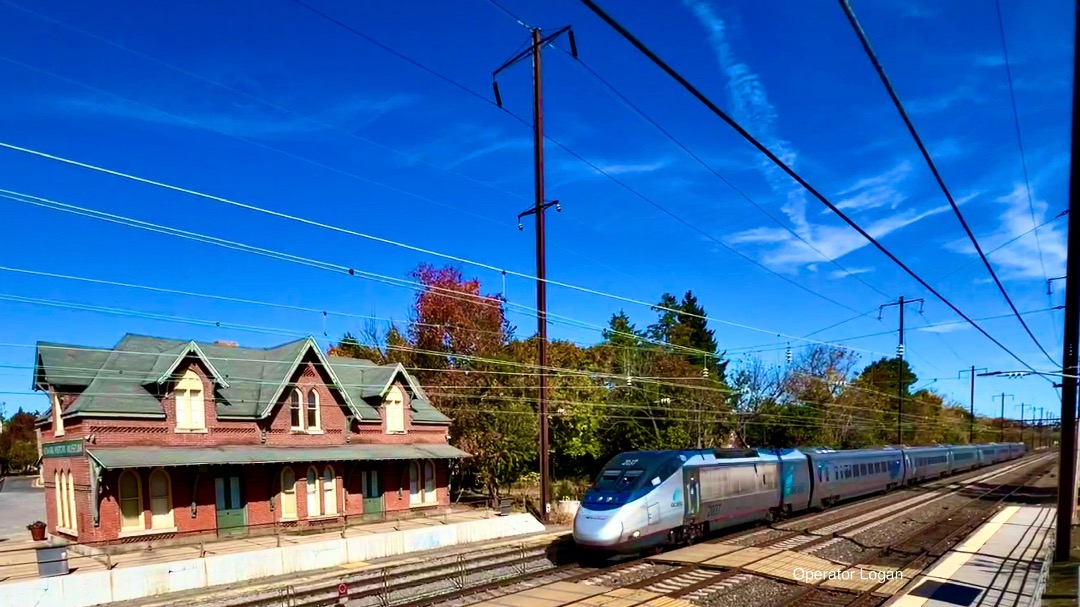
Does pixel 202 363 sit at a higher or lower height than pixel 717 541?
higher

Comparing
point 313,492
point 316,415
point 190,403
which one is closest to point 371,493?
point 313,492

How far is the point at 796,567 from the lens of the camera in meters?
18.0

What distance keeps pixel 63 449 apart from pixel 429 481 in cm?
1495

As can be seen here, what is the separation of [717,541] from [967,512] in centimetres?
1603

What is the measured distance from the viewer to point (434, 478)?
33281mm

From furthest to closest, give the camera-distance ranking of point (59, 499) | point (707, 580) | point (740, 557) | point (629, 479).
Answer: point (59, 499)
point (629, 479)
point (740, 557)
point (707, 580)

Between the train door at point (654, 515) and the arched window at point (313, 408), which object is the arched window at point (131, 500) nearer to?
the arched window at point (313, 408)

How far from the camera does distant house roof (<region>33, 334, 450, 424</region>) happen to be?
2405 centimetres

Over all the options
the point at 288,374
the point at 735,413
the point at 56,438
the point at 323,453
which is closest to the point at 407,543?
the point at 323,453

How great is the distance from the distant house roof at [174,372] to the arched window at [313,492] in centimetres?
308

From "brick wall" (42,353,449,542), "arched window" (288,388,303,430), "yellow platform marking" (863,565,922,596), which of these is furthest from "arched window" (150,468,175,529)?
"yellow platform marking" (863,565,922,596)

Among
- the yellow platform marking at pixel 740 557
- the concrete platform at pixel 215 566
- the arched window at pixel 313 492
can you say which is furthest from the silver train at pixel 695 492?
the arched window at pixel 313 492

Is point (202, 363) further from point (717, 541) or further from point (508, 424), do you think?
point (717, 541)

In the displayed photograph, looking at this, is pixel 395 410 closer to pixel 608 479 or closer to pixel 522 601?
pixel 608 479
